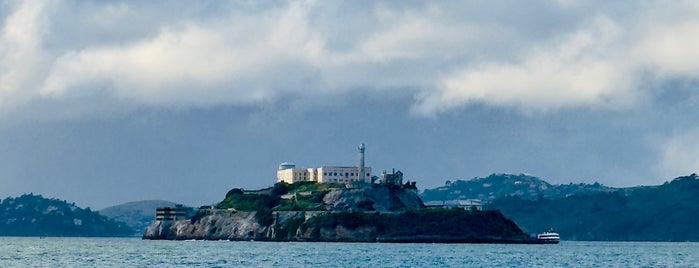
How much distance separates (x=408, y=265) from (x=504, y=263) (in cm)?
1688

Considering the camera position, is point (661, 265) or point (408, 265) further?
point (661, 265)

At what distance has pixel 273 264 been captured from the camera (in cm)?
16825

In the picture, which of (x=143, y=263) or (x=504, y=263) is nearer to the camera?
(x=143, y=263)

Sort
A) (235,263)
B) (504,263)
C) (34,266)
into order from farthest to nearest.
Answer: (504,263) → (235,263) → (34,266)

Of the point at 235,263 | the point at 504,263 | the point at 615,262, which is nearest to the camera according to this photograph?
the point at 235,263

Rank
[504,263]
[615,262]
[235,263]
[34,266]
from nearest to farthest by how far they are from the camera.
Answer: [34,266]
[235,263]
[504,263]
[615,262]

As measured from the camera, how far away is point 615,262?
A: 19775 centimetres

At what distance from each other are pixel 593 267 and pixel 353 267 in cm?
3463

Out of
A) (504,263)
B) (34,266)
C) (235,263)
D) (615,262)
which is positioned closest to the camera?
(34,266)

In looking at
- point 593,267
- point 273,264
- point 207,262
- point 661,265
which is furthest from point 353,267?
point 661,265

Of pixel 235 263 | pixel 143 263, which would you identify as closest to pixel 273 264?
pixel 235 263

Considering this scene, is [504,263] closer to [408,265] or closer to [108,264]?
[408,265]

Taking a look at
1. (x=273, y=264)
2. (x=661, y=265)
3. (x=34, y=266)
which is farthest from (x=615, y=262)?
(x=34, y=266)

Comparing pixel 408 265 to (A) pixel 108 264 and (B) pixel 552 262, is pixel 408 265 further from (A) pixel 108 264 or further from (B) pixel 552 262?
(A) pixel 108 264
